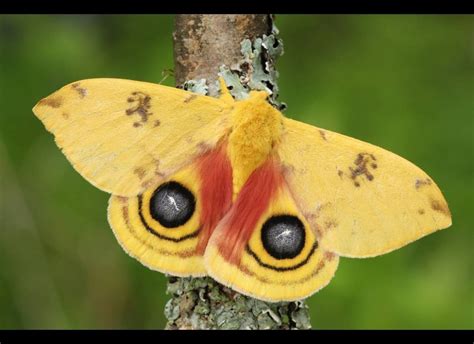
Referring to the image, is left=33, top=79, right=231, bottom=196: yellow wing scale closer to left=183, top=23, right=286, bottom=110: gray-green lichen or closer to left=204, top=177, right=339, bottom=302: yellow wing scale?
left=183, top=23, right=286, bottom=110: gray-green lichen

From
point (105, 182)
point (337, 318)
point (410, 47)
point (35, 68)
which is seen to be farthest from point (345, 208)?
point (35, 68)

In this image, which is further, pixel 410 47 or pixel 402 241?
pixel 410 47

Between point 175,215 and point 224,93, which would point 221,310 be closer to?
point 175,215

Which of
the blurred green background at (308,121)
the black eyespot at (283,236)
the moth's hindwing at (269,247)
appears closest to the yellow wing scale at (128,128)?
the moth's hindwing at (269,247)

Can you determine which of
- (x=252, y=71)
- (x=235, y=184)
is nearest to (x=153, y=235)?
(x=235, y=184)

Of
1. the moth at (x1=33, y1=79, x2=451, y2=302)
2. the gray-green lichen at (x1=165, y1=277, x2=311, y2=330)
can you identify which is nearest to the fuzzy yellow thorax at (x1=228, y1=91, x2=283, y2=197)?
the moth at (x1=33, y1=79, x2=451, y2=302)

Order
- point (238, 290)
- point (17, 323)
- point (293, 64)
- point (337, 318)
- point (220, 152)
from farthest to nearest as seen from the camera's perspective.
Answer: point (293, 64)
point (17, 323)
point (337, 318)
point (220, 152)
point (238, 290)

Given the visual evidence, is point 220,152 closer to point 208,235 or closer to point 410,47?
point 208,235
